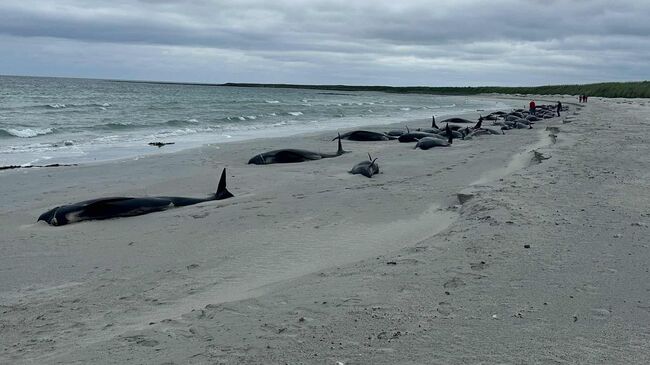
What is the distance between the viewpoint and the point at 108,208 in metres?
8.52

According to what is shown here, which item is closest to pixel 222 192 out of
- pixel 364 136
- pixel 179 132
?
pixel 364 136

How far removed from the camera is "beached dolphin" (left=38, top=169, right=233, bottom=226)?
8148 millimetres

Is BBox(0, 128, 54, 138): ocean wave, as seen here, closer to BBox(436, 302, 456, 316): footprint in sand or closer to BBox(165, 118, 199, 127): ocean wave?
BBox(165, 118, 199, 127): ocean wave

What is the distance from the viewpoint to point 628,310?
4.34 m

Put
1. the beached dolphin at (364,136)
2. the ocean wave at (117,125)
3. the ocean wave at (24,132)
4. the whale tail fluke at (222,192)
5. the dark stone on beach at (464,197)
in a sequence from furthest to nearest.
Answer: the ocean wave at (117,125)
the ocean wave at (24,132)
the beached dolphin at (364,136)
the whale tail fluke at (222,192)
the dark stone on beach at (464,197)

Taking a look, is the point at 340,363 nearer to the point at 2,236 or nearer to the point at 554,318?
the point at 554,318

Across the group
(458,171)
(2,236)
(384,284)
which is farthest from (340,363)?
(458,171)

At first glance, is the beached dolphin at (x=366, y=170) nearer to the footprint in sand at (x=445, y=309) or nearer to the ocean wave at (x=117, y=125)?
the footprint in sand at (x=445, y=309)

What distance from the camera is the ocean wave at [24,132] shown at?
2303 cm

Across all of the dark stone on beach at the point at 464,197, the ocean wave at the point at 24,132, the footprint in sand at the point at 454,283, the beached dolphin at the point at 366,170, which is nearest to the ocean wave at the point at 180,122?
the ocean wave at the point at 24,132

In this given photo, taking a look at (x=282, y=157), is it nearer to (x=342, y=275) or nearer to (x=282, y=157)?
(x=282, y=157)

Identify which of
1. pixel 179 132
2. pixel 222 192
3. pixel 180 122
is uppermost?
pixel 222 192

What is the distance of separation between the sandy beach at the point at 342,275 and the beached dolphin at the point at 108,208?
7.6 inches

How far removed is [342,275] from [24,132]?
72.8 ft
